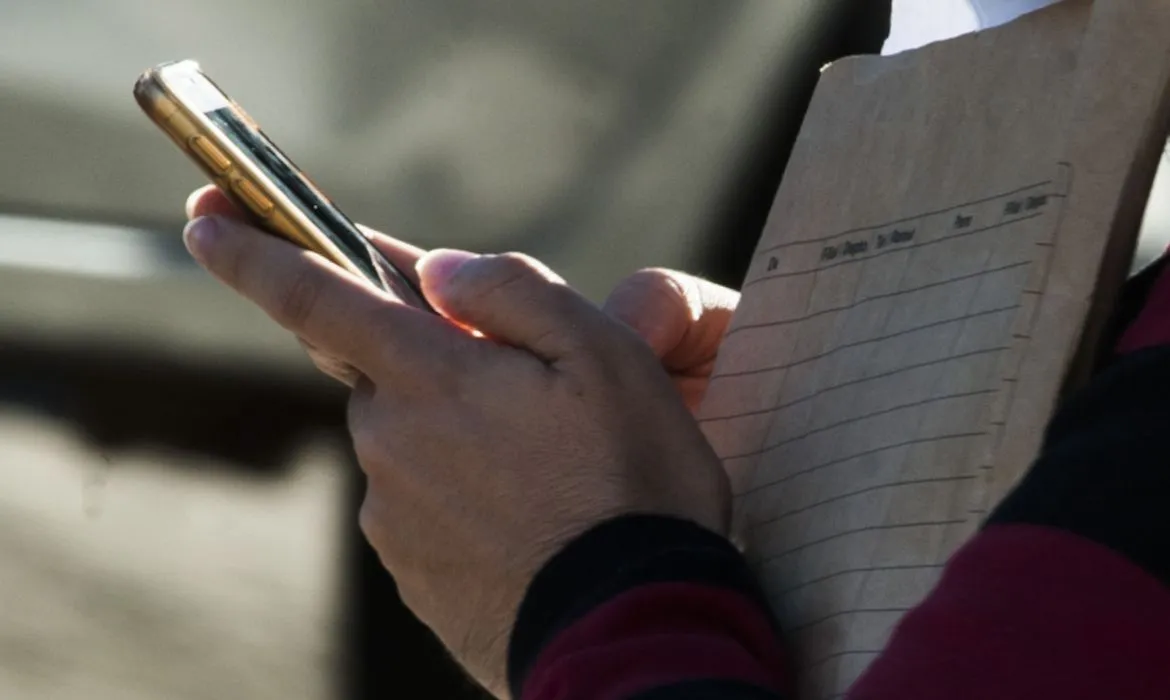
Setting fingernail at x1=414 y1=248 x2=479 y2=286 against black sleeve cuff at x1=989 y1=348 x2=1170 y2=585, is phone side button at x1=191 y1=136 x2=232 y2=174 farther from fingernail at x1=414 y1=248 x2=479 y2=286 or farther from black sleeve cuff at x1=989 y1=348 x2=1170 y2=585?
black sleeve cuff at x1=989 y1=348 x2=1170 y2=585

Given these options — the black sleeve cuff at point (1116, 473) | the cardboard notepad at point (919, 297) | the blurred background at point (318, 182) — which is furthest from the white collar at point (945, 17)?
the blurred background at point (318, 182)

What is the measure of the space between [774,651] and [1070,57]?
0.52ft

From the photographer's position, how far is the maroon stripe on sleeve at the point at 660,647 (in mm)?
263

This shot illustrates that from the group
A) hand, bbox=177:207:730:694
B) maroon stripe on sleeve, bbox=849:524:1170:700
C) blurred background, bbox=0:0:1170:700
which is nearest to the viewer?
maroon stripe on sleeve, bbox=849:524:1170:700

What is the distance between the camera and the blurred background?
67 cm

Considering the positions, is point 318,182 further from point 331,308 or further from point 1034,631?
point 1034,631

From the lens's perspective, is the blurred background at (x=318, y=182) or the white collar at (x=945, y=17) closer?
the white collar at (x=945, y=17)

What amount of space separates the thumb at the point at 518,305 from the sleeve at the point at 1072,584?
0.13 meters

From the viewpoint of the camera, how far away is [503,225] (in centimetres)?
75

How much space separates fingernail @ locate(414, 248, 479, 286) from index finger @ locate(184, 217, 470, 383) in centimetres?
2

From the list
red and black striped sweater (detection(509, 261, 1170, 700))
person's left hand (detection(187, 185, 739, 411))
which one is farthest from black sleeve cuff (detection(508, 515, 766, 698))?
person's left hand (detection(187, 185, 739, 411))

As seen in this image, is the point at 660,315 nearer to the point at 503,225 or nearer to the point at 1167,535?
the point at 1167,535

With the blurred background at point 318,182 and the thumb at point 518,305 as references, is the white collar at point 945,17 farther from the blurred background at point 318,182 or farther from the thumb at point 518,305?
the blurred background at point 318,182

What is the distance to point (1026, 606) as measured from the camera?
0.22 meters
